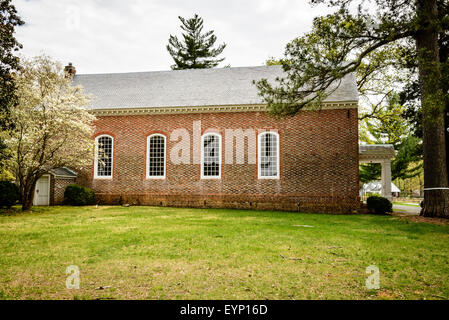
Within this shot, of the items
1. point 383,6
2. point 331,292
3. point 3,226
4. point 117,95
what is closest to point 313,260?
point 331,292

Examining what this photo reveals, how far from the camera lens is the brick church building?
57.2ft

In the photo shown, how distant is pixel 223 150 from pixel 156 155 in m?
4.23

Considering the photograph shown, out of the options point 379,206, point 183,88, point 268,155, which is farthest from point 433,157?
point 183,88

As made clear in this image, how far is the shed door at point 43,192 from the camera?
739 inches

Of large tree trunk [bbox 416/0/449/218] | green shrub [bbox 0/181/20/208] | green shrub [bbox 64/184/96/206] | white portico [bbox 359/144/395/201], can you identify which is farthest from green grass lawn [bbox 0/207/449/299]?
white portico [bbox 359/144/395/201]

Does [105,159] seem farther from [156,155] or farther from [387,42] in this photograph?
[387,42]

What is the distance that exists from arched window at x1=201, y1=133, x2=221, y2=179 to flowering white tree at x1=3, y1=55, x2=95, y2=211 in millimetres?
6370

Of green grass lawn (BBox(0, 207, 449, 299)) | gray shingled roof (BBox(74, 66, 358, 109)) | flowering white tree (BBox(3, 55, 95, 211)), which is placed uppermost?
gray shingled roof (BBox(74, 66, 358, 109))

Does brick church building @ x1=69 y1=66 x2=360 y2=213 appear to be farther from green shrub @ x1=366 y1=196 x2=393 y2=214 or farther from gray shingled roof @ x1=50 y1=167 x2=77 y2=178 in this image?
green shrub @ x1=366 y1=196 x2=393 y2=214

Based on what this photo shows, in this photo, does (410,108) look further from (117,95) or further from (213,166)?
(117,95)

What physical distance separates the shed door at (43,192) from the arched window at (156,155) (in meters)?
6.03

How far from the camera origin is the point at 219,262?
6.01 metres
